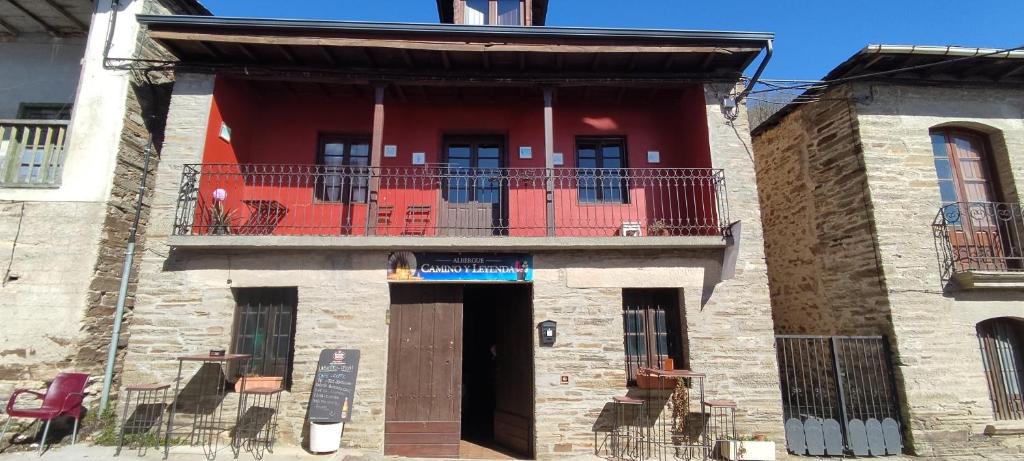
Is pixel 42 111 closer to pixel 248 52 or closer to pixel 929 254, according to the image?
pixel 248 52

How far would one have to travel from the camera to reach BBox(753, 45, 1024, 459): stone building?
681 centimetres

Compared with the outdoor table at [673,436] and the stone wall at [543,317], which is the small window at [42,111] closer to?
the stone wall at [543,317]

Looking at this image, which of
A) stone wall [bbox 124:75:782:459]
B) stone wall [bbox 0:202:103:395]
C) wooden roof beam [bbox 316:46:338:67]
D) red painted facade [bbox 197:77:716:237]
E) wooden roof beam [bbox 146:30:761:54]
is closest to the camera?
stone wall [bbox 0:202:103:395]

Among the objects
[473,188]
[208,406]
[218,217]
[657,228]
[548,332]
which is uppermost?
[473,188]

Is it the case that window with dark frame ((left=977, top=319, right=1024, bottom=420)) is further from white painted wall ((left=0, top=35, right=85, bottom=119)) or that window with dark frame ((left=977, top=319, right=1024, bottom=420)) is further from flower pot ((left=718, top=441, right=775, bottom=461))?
white painted wall ((left=0, top=35, right=85, bottom=119))

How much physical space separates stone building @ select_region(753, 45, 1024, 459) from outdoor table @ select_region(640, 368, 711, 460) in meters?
1.27

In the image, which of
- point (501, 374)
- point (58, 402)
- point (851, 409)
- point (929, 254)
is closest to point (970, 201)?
point (929, 254)

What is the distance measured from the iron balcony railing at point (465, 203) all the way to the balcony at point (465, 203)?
16 mm

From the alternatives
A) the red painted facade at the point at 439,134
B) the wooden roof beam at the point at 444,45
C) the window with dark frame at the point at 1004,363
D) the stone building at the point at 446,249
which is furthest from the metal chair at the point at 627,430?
the window with dark frame at the point at 1004,363

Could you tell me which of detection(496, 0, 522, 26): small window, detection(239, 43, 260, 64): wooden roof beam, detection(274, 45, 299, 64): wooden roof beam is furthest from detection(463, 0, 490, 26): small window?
detection(239, 43, 260, 64): wooden roof beam

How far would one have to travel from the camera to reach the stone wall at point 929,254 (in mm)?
6730

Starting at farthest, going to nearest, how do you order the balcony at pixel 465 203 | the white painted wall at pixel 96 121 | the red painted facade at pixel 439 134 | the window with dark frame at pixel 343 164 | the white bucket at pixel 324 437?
the window with dark frame at pixel 343 164 < the red painted facade at pixel 439 134 < the balcony at pixel 465 203 < the white painted wall at pixel 96 121 < the white bucket at pixel 324 437

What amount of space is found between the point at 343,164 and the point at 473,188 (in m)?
2.32

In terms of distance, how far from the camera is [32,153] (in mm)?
6891
